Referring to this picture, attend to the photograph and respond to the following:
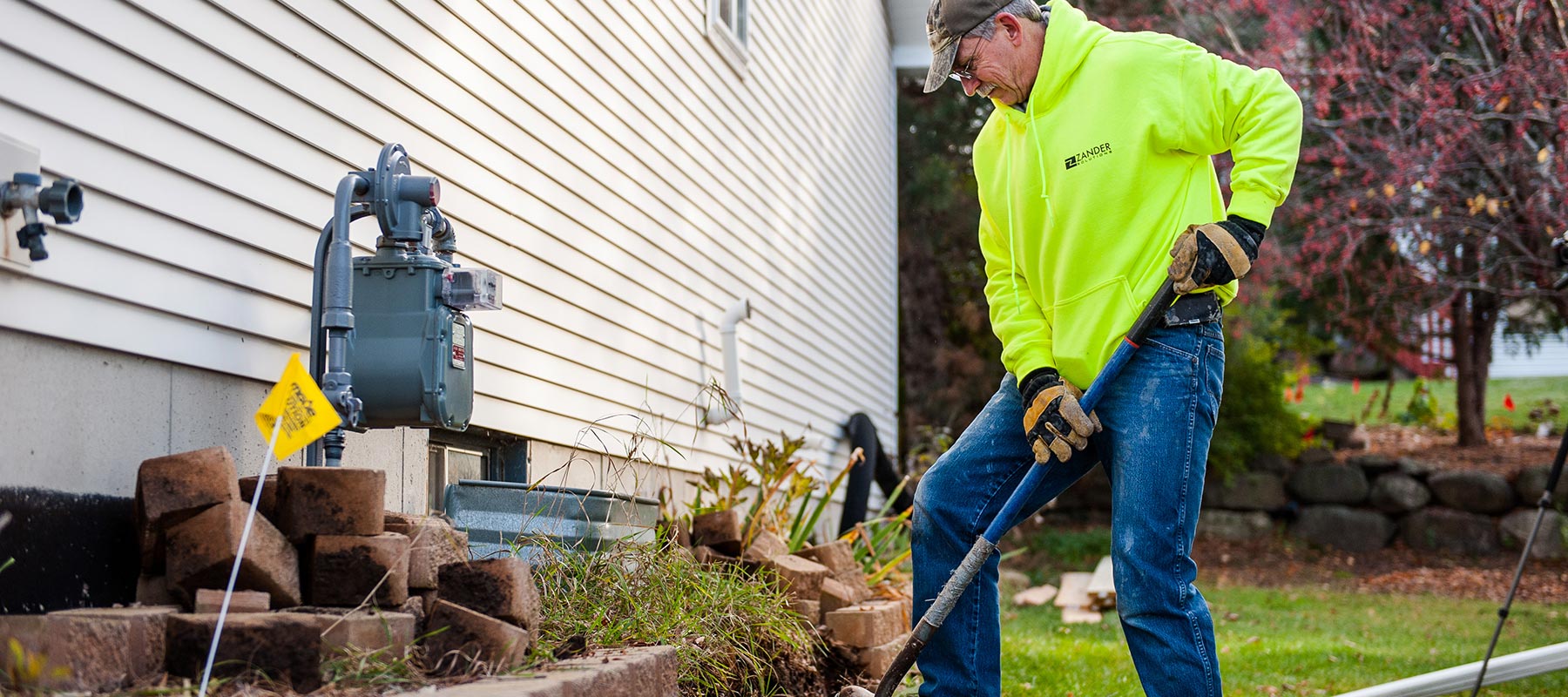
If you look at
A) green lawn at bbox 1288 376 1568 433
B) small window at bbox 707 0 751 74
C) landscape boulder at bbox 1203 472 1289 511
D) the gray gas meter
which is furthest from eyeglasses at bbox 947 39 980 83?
green lawn at bbox 1288 376 1568 433

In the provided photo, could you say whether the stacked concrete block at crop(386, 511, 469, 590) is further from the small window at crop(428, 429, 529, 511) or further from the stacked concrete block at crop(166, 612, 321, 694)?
the small window at crop(428, 429, 529, 511)

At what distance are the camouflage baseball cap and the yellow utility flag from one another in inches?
59.5

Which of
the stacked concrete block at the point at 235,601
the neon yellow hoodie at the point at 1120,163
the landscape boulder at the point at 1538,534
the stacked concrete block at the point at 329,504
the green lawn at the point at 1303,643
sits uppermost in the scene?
the neon yellow hoodie at the point at 1120,163

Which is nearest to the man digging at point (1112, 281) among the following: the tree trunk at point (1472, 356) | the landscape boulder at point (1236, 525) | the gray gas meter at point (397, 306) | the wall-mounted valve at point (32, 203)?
the gray gas meter at point (397, 306)

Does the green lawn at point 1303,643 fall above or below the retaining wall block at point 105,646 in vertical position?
below

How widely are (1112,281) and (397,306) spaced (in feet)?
5.00

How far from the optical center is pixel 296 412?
2205 mm

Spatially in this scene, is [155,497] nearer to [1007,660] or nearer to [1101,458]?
[1101,458]

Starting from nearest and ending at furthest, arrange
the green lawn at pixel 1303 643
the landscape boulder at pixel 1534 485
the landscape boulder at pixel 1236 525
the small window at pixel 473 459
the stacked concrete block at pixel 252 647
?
the stacked concrete block at pixel 252 647, the small window at pixel 473 459, the green lawn at pixel 1303 643, the landscape boulder at pixel 1534 485, the landscape boulder at pixel 1236 525

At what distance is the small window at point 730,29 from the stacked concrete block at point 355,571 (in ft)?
14.4

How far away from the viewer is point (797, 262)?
7840mm

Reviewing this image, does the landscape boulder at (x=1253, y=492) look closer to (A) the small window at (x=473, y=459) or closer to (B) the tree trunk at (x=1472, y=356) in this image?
(B) the tree trunk at (x=1472, y=356)

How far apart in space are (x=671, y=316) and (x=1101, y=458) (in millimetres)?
2988

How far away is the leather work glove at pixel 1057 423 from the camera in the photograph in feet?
8.62
